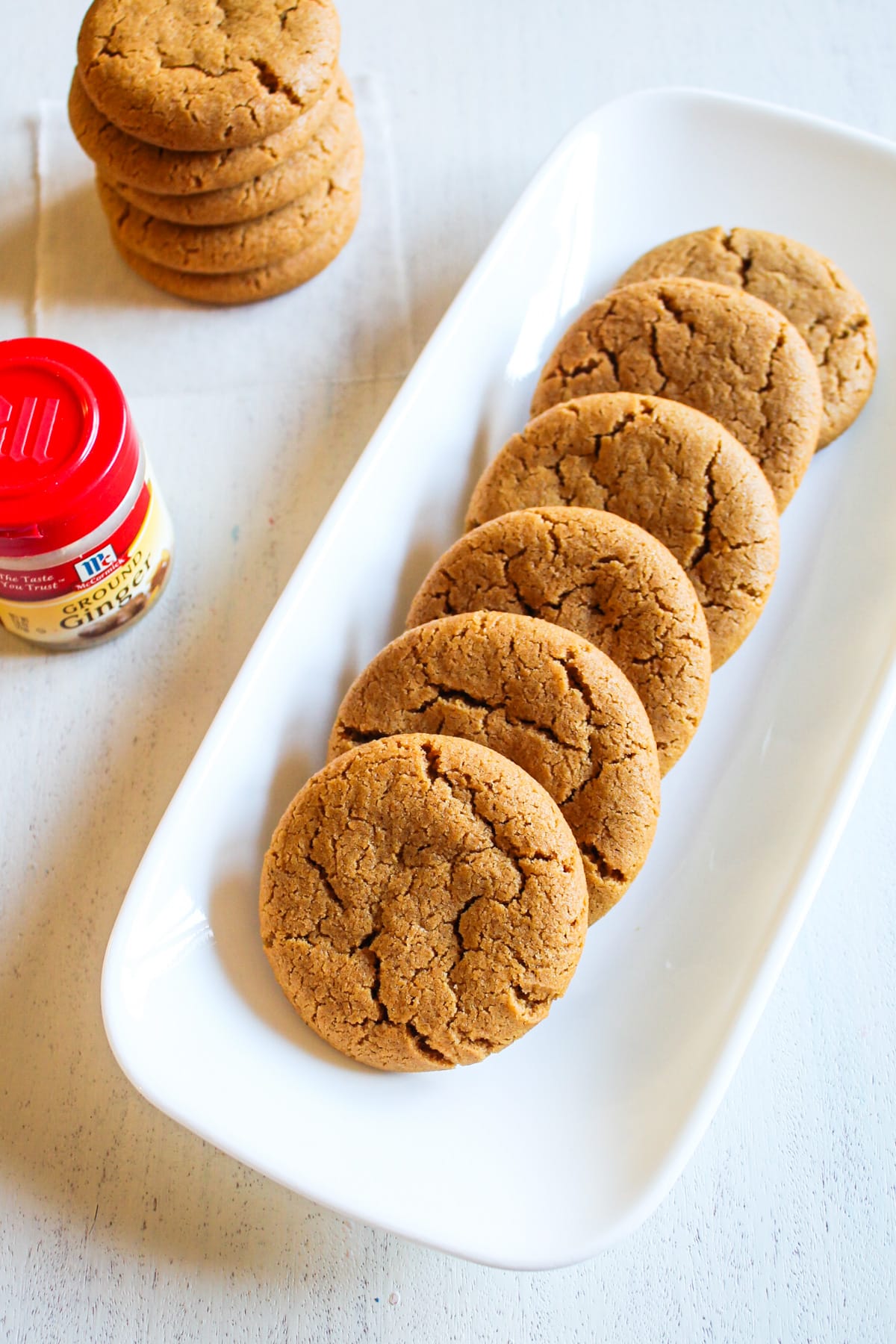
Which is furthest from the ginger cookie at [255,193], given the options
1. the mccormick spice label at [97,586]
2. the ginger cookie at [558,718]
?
the ginger cookie at [558,718]

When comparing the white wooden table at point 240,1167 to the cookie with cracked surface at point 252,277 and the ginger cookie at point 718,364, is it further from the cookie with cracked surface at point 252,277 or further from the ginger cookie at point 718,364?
the ginger cookie at point 718,364

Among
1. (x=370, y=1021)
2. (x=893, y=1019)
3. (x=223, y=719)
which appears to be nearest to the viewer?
(x=370, y=1021)

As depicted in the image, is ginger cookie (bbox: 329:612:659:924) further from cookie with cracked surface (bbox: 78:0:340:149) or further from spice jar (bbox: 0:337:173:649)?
cookie with cracked surface (bbox: 78:0:340:149)

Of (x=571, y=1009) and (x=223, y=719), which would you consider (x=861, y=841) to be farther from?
(x=223, y=719)

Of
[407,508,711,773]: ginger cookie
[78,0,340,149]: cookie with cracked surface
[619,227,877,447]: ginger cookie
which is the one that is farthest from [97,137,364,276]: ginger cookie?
[407,508,711,773]: ginger cookie

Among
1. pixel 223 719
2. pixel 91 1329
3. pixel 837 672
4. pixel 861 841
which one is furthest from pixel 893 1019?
pixel 91 1329
